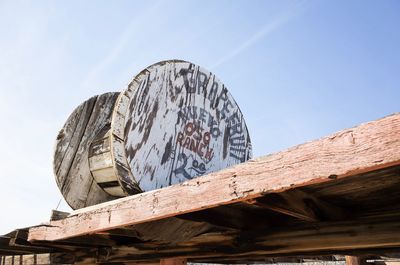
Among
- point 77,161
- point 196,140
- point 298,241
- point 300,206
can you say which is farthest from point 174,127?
point 300,206

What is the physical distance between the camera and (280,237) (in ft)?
7.58

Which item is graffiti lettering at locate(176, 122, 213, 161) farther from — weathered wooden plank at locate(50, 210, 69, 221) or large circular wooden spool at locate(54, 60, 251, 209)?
weathered wooden plank at locate(50, 210, 69, 221)

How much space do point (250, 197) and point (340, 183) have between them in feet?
1.82

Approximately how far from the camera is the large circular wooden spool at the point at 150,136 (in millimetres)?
3062

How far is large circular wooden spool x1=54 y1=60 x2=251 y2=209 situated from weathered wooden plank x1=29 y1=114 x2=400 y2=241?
1.13 m

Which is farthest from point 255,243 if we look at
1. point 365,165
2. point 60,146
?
point 60,146

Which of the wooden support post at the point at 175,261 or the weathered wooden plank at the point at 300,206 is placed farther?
the wooden support post at the point at 175,261

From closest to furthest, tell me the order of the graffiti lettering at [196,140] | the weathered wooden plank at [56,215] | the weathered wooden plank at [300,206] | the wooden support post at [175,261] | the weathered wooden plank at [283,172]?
the weathered wooden plank at [283,172]
the weathered wooden plank at [300,206]
the weathered wooden plank at [56,215]
the wooden support post at [175,261]
the graffiti lettering at [196,140]

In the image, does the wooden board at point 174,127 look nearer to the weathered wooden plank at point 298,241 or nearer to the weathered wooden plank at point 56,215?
the weathered wooden plank at point 56,215

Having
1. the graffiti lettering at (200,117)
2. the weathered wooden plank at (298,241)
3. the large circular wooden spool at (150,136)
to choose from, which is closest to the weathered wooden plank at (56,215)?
the large circular wooden spool at (150,136)

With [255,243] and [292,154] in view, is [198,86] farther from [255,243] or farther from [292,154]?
[292,154]

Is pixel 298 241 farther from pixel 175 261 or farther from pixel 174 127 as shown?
pixel 174 127

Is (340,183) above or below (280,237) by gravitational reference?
above

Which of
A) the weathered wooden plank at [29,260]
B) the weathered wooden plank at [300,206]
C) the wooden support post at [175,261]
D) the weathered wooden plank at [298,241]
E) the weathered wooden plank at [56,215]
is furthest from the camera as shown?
the weathered wooden plank at [29,260]
